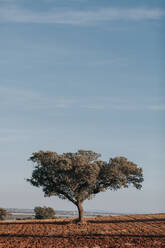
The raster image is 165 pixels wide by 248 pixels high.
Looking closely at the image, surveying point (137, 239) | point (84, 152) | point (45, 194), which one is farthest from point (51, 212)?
point (137, 239)

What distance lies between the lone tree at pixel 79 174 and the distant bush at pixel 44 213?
25874 mm

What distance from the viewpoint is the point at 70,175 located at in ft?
169

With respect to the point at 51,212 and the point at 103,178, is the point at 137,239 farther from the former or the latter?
the point at 51,212

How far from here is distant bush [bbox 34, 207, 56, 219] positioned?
A: 77.6 metres

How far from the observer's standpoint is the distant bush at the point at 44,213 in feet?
254

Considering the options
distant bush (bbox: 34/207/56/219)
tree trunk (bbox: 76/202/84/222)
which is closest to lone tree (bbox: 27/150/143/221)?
tree trunk (bbox: 76/202/84/222)

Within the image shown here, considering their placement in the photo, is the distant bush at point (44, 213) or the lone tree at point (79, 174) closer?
the lone tree at point (79, 174)

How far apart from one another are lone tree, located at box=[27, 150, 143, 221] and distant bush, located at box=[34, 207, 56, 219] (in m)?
25.9

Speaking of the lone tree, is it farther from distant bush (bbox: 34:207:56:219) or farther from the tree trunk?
distant bush (bbox: 34:207:56:219)

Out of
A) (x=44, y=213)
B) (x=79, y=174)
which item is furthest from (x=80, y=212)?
(x=44, y=213)

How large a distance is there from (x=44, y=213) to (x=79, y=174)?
31.3 m

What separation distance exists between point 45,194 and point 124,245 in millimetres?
28994

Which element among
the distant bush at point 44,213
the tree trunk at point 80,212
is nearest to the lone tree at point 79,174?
the tree trunk at point 80,212

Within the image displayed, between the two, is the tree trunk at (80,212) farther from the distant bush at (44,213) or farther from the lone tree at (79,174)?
the distant bush at (44,213)
